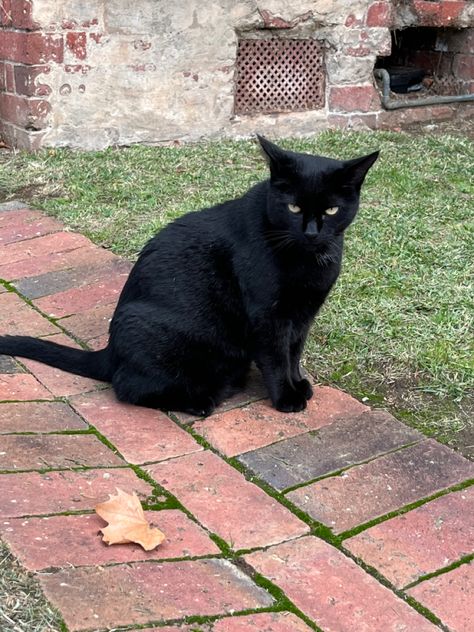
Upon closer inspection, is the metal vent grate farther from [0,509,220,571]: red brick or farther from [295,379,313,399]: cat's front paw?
[0,509,220,571]: red brick

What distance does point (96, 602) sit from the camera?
1778 millimetres

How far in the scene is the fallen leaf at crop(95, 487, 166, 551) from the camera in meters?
1.98

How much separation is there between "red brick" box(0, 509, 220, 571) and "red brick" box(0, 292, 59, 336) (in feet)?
4.11

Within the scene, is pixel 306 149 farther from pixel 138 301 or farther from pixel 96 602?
pixel 96 602

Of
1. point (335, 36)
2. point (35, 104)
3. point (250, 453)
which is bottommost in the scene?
point (250, 453)

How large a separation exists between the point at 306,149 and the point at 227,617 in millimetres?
4263

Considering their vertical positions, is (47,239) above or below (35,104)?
below

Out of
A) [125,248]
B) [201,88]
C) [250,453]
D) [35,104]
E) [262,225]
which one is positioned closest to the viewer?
[250,453]

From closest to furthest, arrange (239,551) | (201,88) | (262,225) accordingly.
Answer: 1. (239,551)
2. (262,225)
3. (201,88)

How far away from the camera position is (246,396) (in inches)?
112

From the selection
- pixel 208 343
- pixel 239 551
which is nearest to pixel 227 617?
pixel 239 551

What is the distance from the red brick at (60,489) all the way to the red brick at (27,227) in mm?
2060

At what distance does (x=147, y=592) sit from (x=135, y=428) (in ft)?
2.62

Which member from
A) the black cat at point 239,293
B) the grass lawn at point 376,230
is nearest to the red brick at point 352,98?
the grass lawn at point 376,230
